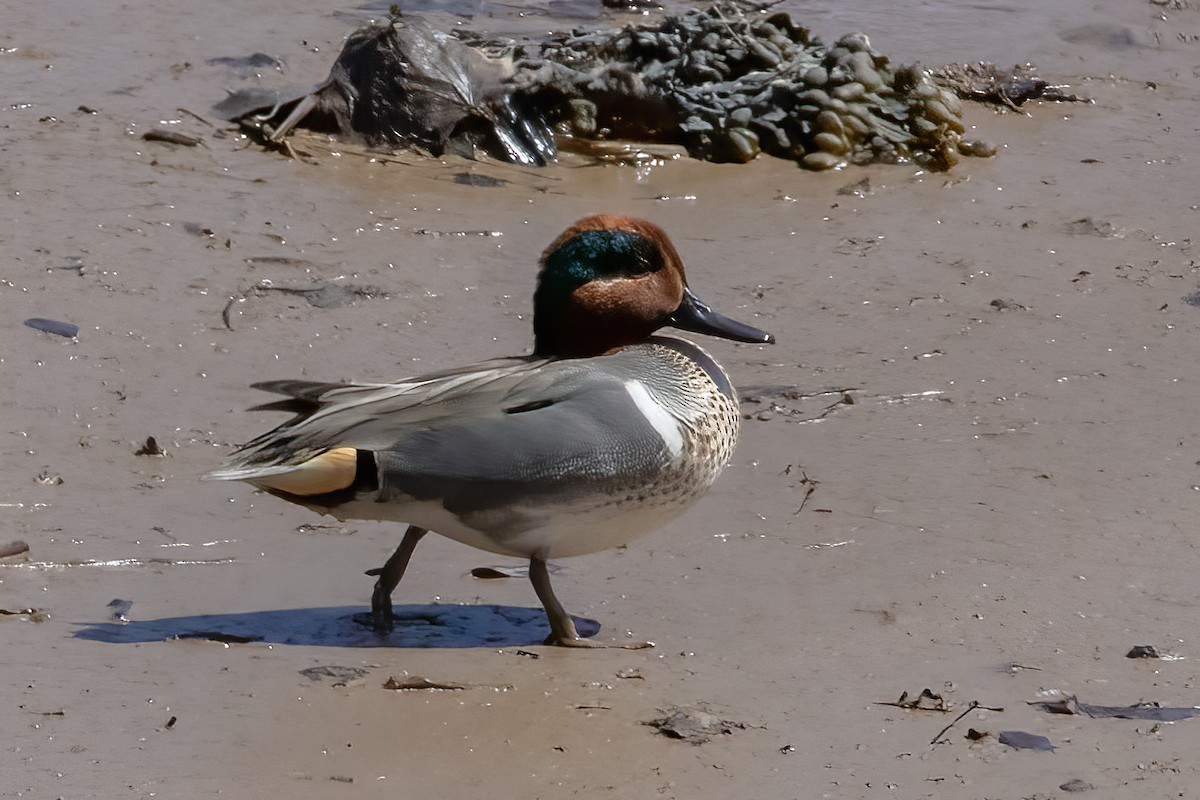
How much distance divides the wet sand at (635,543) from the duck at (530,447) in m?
0.28

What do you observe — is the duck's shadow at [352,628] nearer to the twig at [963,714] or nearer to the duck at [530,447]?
the duck at [530,447]

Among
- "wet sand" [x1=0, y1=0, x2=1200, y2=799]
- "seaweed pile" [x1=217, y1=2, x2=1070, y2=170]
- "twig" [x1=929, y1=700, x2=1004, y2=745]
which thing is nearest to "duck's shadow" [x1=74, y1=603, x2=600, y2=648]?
"wet sand" [x1=0, y1=0, x2=1200, y2=799]

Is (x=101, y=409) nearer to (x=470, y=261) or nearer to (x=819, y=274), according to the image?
(x=470, y=261)

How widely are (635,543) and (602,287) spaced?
77 cm

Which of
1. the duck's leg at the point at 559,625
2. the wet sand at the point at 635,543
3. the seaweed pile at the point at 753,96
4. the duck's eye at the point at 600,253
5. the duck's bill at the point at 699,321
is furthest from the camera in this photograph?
the seaweed pile at the point at 753,96

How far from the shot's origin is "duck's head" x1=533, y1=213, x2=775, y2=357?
3.98 m

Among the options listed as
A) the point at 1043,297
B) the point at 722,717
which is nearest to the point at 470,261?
the point at 1043,297

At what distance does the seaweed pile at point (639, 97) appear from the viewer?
6.93 meters

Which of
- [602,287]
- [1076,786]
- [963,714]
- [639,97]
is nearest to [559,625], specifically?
[602,287]

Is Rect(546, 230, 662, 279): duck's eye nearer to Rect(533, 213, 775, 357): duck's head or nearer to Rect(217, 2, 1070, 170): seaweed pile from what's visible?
Rect(533, 213, 775, 357): duck's head

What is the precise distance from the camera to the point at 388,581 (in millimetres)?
3861

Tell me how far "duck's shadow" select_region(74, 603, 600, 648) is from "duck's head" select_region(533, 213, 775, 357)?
657 mm

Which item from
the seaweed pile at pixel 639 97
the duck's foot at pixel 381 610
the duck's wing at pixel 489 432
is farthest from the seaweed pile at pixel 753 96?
the duck's foot at pixel 381 610

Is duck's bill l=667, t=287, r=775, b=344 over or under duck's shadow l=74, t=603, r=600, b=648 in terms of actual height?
over
